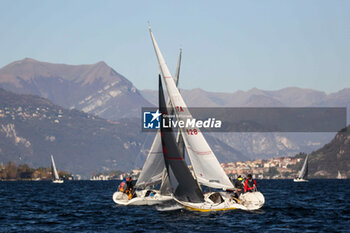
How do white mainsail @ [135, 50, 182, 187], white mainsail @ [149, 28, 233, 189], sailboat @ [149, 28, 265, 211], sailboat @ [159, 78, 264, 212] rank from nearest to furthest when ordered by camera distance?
sailboat @ [159, 78, 264, 212] < sailboat @ [149, 28, 265, 211] < white mainsail @ [149, 28, 233, 189] < white mainsail @ [135, 50, 182, 187]

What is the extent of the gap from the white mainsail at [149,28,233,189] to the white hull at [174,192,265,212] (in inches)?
70.7

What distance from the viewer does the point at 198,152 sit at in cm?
5331

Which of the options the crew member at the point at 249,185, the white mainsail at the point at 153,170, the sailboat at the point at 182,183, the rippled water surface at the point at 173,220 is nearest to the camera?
the rippled water surface at the point at 173,220

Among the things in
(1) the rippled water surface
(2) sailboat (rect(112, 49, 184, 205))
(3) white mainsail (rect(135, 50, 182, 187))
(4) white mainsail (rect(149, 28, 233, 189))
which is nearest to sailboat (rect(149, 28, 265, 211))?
(4) white mainsail (rect(149, 28, 233, 189))

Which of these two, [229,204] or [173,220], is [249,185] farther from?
[173,220]

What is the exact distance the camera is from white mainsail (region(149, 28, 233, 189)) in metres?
53.2

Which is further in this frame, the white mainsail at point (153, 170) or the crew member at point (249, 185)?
the white mainsail at point (153, 170)

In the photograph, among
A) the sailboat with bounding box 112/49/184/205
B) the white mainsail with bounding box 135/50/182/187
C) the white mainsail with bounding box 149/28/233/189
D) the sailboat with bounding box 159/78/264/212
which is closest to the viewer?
the sailboat with bounding box 159/78/264/212

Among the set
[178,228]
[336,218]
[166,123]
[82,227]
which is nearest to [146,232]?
[178,228]

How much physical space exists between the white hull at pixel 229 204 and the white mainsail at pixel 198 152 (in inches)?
70.7

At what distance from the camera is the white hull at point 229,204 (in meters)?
53.3

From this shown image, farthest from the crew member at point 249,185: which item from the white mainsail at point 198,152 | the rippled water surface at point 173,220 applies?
the white mainsail at point 198,152

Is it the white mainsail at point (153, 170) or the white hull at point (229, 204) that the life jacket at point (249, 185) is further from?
the white mainsail at point (153, 170)

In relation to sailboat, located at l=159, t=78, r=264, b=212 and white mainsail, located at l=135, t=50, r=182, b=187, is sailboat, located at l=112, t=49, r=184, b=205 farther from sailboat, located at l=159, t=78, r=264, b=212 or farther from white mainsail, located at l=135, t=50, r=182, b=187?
sailboat, located at l=159, t=78, r=264, b=212
